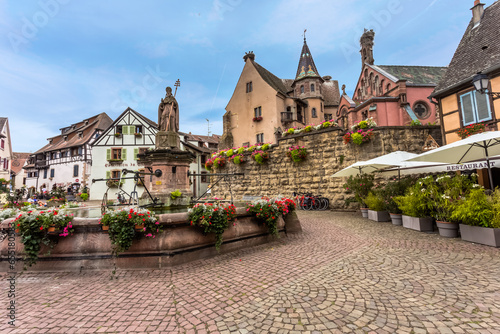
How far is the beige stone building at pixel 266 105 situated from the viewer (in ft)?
84.0

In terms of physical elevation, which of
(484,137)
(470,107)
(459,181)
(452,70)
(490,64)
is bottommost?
(459,181)

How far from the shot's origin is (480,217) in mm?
4949

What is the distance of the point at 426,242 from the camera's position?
5332 millimetres

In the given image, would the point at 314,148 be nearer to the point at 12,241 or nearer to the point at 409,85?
the point at 12,241

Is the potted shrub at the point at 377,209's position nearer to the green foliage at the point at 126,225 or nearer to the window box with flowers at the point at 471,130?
the window box with flowers at the point at 471,130

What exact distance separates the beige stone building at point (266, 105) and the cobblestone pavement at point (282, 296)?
2148 cm

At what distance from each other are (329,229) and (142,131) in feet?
87.4

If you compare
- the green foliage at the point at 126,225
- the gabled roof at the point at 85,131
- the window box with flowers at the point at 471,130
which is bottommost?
the green foliage at the point at 126,225

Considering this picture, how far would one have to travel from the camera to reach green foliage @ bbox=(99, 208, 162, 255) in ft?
12.3

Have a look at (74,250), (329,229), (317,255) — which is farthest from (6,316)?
(329,229)

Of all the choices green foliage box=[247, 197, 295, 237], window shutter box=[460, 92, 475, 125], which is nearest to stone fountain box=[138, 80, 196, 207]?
green foliage box=[247, 197, 295, 237]

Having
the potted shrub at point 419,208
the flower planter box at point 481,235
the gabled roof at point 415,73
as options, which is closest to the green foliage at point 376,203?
the potted shrub at point 419,208

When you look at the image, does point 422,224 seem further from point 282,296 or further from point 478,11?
point 478,11

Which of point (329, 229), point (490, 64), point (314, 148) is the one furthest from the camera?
point (314, 148)
